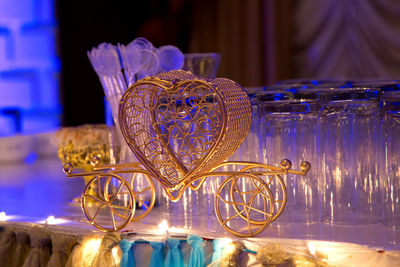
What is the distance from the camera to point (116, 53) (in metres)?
0.92

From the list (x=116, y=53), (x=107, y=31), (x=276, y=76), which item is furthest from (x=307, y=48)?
(x=116, y=53)

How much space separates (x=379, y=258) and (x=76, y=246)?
0.44m

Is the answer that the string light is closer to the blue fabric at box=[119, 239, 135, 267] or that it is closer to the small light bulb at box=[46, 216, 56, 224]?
the small light bulb at box=[46, 216, 56, 224]

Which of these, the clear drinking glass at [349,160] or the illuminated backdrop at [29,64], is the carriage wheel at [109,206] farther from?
the illuminated backdrop at [29,64]

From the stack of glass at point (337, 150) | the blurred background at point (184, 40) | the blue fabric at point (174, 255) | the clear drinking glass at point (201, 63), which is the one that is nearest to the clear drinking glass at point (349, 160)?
the stack of glass at point (337, 150)

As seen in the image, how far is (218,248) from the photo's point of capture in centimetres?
73

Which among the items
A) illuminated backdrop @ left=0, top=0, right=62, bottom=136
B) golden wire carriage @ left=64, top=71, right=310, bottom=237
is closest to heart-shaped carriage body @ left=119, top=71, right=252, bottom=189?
golden wire carriage @ left=64, top=71, right=310, bottom=237

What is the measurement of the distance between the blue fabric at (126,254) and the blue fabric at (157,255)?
0.11 feet

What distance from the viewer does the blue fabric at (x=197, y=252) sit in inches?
29.0

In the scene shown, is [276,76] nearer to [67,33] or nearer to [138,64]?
[67,33]

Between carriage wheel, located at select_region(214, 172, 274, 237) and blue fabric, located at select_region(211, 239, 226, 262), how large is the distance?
0.07 ft

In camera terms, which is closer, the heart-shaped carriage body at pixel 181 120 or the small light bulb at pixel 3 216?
the heart-shaped carriage body at pixel 181 120

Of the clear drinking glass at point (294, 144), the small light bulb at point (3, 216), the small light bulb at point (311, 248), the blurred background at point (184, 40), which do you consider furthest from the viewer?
the blurred background at point (184, 40)

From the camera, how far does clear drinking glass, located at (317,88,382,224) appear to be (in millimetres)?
773
